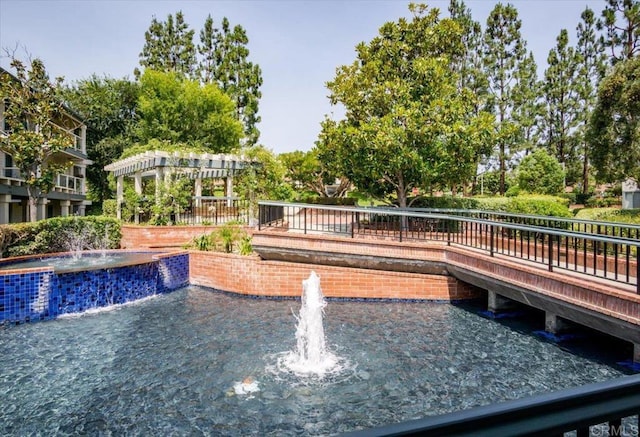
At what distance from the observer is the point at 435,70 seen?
13.6 m

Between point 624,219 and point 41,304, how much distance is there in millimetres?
17623

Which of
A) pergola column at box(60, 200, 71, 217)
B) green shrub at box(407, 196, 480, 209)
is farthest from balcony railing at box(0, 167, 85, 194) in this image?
green shrub at box(407, 196, 480, 209)

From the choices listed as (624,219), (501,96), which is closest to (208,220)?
(624,219)

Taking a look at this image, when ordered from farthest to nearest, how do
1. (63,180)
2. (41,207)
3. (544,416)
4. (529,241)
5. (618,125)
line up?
(63,180) → (41,207) → (618,125) → (529,241) → (544,416)

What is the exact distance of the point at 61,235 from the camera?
1341 centimetres

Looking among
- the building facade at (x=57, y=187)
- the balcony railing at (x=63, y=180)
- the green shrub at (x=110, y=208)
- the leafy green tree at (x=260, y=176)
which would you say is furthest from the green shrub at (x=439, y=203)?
the balcony railing at (x=63, y=180)

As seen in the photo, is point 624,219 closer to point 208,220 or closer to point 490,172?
point 208,220

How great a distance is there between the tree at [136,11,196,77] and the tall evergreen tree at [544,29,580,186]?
98.0 feet

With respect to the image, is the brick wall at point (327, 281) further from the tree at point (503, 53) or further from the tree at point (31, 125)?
the tree at point (503, 53)

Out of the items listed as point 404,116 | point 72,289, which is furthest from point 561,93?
point 72,289

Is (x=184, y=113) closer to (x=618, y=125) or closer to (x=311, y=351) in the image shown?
(x=618, y=125)

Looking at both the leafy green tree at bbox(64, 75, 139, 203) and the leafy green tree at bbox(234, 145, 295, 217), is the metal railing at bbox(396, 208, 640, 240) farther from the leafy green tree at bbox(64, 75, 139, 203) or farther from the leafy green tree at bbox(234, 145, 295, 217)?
the leafy green tree at bbox(64, 75, 139, 203)

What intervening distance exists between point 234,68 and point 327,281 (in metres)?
30.0

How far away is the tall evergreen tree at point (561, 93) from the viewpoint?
2977 centimetres
